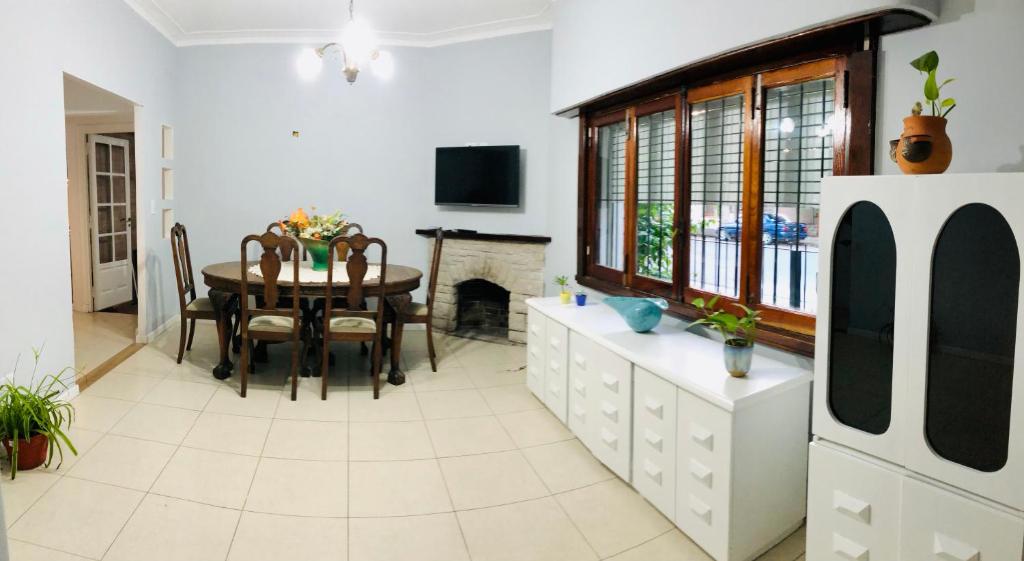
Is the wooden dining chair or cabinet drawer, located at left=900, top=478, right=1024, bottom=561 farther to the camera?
the wooden dining chair

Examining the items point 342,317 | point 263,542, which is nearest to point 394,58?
point 342,317

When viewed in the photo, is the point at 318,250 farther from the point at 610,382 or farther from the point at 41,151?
the point at 610,382

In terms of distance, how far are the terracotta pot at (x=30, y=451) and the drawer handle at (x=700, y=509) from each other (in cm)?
282

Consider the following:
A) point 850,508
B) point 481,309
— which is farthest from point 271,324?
point 850,508

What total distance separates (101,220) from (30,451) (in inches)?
182

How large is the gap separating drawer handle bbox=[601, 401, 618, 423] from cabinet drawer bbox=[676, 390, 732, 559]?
45cm

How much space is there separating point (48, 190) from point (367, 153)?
2633mm

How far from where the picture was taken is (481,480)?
8.94ft

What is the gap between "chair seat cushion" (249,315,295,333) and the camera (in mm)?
3764

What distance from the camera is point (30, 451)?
2621mm

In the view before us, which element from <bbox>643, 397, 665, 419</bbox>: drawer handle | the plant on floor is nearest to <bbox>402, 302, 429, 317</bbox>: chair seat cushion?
the plant on floor

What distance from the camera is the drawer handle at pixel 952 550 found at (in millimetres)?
1460

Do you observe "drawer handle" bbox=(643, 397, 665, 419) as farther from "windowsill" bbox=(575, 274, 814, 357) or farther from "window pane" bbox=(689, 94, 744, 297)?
"window pane" bbox=(689, 94, 744, 297)

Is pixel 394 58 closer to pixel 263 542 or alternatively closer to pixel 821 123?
pixel 821 123
